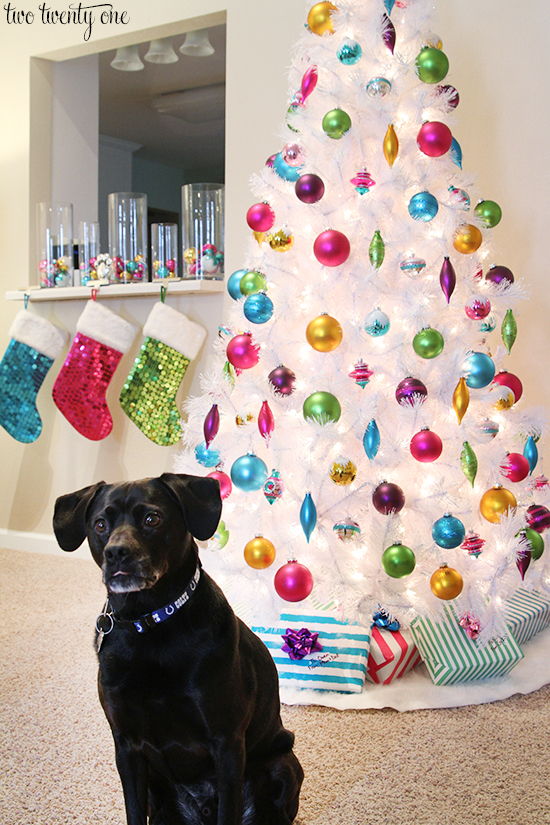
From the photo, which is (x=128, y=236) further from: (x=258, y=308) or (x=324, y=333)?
(x=324, y=333)

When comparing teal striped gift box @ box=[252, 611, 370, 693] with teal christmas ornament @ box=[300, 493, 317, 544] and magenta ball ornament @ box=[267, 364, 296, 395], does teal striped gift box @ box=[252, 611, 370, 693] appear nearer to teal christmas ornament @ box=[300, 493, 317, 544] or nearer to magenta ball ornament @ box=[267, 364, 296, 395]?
teal christmas ornament @ box=[300, 493, 317, 544]

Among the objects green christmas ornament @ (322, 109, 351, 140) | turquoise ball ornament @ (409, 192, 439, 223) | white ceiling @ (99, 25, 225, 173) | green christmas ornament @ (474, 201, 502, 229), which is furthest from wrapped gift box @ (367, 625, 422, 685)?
white ceiling @ (99, 25, 225, 173)

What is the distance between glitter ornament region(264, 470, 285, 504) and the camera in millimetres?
1795

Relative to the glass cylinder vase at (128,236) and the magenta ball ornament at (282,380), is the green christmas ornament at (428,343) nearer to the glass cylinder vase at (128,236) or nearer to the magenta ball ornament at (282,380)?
the magenta ball ornament at (282,380)

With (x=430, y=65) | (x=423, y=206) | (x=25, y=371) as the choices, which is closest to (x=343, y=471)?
(x=423, y=206)

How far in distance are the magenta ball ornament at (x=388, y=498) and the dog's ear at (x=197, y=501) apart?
2.63ft

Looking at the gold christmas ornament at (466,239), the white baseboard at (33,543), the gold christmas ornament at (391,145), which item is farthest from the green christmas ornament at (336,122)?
the white baseboard at (33,543)

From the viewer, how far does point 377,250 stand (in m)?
1.76

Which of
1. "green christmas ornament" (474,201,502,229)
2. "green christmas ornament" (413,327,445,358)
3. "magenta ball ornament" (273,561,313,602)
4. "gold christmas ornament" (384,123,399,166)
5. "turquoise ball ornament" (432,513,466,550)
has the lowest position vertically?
"magenta ball ornament" (273,561,313,602)

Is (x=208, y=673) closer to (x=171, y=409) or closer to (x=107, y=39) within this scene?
(x=171, y=409)

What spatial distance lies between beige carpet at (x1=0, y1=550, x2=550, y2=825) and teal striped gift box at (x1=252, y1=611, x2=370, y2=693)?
0.08m

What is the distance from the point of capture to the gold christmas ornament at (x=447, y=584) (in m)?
1.66

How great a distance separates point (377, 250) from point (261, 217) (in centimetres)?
38

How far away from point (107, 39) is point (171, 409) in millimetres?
1627
